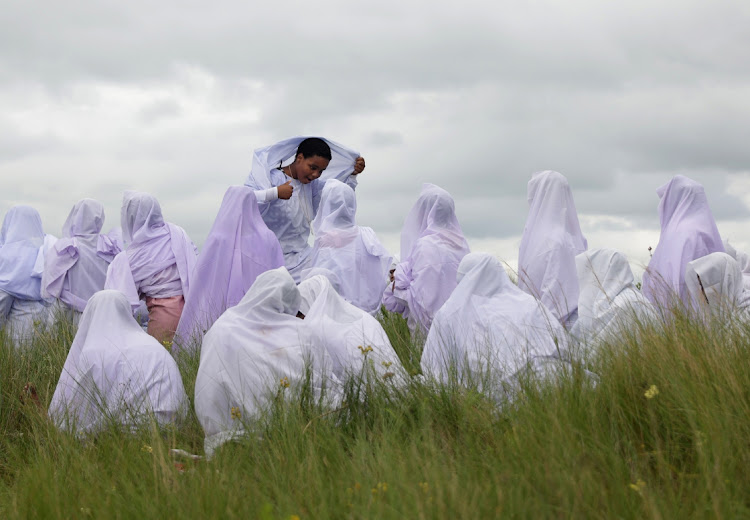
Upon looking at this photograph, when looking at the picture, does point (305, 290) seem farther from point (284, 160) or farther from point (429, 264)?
point (284, 160)

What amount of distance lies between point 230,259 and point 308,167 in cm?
173

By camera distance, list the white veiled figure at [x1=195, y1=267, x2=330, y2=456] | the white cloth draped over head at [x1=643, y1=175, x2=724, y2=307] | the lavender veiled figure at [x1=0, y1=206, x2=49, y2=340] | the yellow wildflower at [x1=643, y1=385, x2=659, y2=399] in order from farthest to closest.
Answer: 1. the lavender veiled figure at [x1=0, y1=206, x2=49, y2=340]
2. the white cloth draped over head at [x1=643, y1=175, x2=724, y2=307]
3. the white veiled figure at [x1=195, y1=267, x2=330, y2=456]
4. the yellow wildflower at [x1=643, y1=385, x2=659, y2=399]

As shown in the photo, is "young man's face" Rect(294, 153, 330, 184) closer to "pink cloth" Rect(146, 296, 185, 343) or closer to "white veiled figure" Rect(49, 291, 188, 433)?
"pink cloth" Rect(146, 296, 185, 343)

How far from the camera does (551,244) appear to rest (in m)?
8.39

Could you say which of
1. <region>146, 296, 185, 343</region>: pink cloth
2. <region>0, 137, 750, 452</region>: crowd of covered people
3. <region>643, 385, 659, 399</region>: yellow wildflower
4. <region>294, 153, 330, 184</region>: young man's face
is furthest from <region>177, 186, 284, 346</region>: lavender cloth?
<region>643, 385, 659, 399</region>: yellow wildflower

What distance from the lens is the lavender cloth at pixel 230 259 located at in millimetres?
9266

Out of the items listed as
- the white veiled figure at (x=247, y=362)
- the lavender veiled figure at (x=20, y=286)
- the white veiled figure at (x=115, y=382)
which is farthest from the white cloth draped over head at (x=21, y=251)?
the white veiled figure at (x=247, y=362)

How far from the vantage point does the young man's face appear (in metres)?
10.7

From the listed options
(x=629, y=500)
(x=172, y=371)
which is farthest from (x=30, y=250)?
(x=629, y=500)

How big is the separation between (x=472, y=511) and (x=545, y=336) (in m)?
2.44

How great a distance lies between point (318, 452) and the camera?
4715 millimetres

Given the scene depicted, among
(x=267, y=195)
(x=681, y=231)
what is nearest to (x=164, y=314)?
(x=267, y=195)

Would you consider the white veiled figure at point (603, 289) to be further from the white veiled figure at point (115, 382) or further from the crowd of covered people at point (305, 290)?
the white veiled figure at point (115, 382)

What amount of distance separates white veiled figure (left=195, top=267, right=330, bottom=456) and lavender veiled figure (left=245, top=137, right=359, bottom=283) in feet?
15.3
